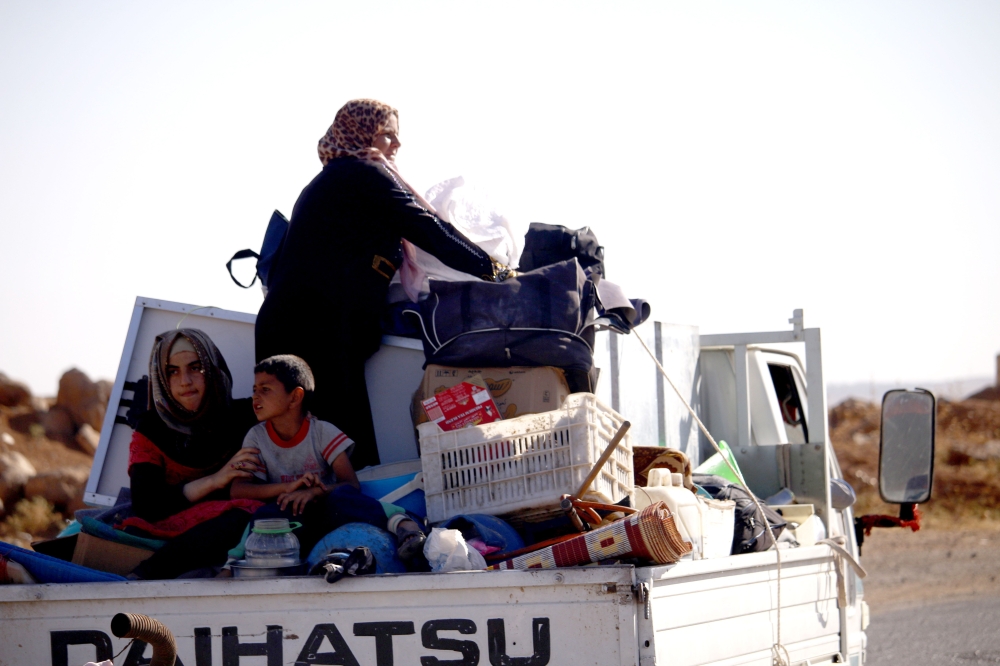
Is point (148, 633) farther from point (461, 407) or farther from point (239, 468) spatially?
point (461, 407)

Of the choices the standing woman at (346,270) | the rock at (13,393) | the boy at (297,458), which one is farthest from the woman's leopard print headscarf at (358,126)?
the rock at (13,393)

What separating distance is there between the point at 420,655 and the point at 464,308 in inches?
62.5

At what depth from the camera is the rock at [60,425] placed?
84.4ft

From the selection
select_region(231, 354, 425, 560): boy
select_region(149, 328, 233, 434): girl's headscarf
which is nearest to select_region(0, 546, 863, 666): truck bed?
select_region(231, 354, 425, 560): boy

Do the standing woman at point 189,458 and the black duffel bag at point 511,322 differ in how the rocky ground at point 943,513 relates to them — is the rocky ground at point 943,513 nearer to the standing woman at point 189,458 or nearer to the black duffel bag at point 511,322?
the black duffel bag at point 511,322

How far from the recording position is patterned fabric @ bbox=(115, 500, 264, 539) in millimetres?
3703

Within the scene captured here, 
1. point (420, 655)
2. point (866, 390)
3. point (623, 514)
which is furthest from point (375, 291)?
point (866, 390)

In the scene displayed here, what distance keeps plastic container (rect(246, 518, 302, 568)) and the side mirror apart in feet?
10.1

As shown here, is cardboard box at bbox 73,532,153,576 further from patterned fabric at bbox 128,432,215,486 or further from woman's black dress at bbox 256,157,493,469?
woman's black dress at bbox 256,157,493,469

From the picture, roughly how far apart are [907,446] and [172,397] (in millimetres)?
3398

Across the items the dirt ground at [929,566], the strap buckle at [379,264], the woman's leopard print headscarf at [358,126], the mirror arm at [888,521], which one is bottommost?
the dirt ground at [929,566]

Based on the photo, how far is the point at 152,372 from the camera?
4090mm

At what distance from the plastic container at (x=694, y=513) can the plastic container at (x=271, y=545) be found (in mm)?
1106

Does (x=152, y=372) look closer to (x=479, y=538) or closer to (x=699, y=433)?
(x=479, y=538)
